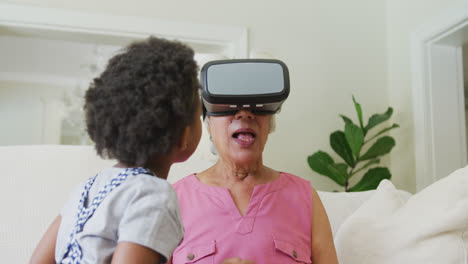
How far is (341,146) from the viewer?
2.65 m

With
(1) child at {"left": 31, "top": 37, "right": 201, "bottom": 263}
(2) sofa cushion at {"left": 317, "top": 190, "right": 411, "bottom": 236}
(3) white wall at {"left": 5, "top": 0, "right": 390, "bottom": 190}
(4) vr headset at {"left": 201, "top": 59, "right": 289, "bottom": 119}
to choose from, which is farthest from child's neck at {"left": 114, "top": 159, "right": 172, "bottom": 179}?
(3) white wall at {"left": 5, "top": 0, "right": 390, "bottom": 190}

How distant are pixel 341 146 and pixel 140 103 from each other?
2.21 m

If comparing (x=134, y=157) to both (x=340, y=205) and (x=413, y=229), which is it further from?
(x=340, y=205)

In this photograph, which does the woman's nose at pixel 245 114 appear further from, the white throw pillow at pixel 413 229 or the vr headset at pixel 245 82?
the white throw pillow at pixel 413 229

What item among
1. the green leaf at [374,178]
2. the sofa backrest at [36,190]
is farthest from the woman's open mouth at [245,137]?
the green leaf at [374,178]

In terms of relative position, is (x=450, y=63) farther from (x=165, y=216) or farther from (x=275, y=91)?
(x=165, y=216)

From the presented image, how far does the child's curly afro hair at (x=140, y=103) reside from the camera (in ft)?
1.99

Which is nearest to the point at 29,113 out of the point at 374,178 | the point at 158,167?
the point at 374,178

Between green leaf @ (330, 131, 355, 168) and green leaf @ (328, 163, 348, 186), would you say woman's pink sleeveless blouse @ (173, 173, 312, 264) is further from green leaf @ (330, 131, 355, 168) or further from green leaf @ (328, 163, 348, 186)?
green leaf @ (330, 131, 355, 168)

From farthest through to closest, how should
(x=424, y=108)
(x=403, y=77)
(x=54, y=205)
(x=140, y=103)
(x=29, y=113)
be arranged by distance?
1. (x=29, y=113)
2. (x=403, y=77)
3. (x=424, y=108)
4. (x=54, y=205)
5. (x=140, y=103)

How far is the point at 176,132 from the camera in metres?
0.65

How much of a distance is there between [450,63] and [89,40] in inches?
94.2

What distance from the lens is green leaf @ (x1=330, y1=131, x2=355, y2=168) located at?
2631mm

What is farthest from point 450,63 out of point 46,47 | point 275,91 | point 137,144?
point 46,47
